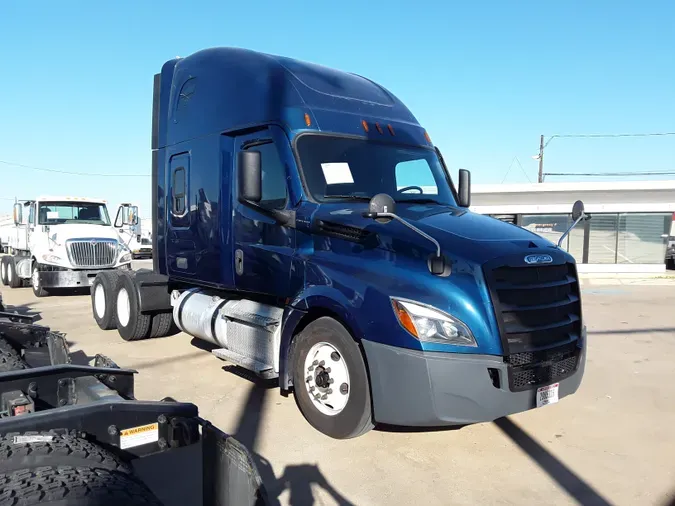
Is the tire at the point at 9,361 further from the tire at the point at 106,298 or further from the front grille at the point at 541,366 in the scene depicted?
the tire at the point at 106,298

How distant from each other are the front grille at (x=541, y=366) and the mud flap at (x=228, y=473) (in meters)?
2.06

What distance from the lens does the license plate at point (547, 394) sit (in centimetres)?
393

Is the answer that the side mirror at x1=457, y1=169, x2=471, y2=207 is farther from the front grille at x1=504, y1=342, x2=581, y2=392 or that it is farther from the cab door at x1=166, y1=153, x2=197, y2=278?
the cab door at x1=166, y1=153, x2=197, y2=278

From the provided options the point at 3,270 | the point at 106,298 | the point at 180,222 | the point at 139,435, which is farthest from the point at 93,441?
the point at 3,270

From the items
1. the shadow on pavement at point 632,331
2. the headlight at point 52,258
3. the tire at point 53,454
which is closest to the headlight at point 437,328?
the tire at point 53,454

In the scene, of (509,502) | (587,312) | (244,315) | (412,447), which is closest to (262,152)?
(244,315)

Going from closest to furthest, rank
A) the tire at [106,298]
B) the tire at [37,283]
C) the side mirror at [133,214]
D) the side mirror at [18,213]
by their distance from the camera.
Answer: the tire at [106,298] < the tire at [37,283] < the side mirror at [133,214] < the side mirror at [18,213]

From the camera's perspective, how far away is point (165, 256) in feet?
23.1

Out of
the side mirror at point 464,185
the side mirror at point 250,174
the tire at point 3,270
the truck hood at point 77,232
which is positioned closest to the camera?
the side mirror at point 250,174

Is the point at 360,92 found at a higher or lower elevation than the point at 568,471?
higher

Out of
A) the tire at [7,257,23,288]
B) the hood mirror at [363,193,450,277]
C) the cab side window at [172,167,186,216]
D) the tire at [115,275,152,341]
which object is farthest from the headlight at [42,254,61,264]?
the hood mirror at [363,193,450,277]

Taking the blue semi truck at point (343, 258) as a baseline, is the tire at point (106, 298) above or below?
below

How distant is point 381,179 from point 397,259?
139 cm

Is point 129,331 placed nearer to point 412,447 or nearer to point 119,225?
point 412,447
